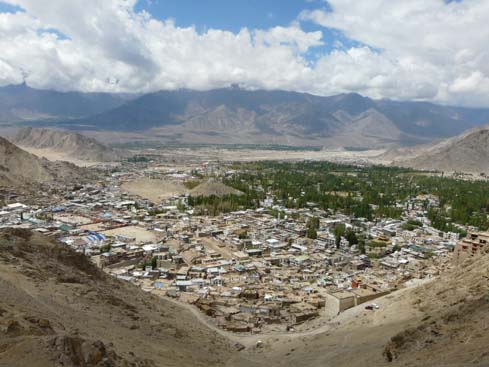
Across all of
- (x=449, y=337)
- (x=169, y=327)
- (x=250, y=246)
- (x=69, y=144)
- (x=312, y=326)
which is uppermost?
(x=69, y=144)

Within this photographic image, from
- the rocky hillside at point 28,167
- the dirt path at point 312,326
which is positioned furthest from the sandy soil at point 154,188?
the dirt path at point 312,326

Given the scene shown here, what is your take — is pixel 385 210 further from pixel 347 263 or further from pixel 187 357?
pixel 187 357

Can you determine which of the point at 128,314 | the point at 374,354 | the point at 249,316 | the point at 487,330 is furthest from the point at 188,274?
the point at 487,330

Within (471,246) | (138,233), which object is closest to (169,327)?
(471,246)

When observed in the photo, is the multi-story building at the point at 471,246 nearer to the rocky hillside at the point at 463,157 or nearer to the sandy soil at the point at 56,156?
the rocky hillside at the point at 463,157

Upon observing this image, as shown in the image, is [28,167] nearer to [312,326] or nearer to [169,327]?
[169,327]

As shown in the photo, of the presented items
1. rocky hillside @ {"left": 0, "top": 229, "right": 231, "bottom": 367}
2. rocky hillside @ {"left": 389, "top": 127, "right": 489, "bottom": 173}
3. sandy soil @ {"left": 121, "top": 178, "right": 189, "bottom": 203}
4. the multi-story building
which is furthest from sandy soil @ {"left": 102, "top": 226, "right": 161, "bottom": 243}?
rocky hillside @ {"left": 389, "top": 127, "right": 489, "bottom": 173}

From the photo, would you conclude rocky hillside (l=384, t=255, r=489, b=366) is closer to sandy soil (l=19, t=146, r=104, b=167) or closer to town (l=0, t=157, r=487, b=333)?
town (l=0, t=157, r=487, b=333)
